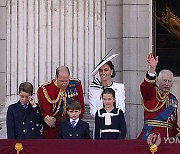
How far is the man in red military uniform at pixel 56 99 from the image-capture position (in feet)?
26.7

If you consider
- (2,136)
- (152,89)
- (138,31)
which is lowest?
(2,136)

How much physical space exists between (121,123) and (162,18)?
111 inches

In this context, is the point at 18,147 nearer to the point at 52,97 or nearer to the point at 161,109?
the point at 52,97

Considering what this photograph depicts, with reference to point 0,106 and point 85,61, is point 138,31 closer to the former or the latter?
point 85,61

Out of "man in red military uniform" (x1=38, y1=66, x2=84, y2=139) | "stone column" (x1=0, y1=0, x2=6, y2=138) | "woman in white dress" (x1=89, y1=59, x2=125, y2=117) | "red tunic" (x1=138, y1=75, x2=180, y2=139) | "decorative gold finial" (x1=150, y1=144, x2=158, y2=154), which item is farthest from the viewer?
"stone column" (x1=0, y1=0, x2=6, y2=138)

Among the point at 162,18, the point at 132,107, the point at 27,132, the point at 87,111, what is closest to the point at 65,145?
the point at 27,132

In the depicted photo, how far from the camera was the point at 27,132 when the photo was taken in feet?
26.3

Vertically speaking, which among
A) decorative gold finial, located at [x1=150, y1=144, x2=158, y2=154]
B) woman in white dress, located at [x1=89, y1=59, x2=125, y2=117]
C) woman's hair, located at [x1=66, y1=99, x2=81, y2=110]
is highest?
woman in white dress, located at [x1=89, y1=59, x2=125, y2=117]

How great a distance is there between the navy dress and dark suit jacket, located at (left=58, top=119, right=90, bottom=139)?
142 mm

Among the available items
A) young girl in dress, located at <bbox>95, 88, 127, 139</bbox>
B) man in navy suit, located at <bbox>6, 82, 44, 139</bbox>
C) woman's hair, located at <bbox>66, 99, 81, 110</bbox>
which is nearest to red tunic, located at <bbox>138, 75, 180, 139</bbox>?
young girl in dress, located at <bbox>95, 88, 127, 139</bbox>

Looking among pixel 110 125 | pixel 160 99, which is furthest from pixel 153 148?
pixel 160 99

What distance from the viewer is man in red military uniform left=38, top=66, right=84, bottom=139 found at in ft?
26.7

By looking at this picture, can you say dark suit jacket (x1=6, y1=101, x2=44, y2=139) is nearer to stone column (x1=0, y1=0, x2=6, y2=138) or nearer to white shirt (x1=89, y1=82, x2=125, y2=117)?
white shirt (x1=89, y1=82, x2=125, y2=117)

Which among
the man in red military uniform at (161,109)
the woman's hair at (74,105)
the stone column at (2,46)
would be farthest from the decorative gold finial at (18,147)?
the stone column at (2,46)
